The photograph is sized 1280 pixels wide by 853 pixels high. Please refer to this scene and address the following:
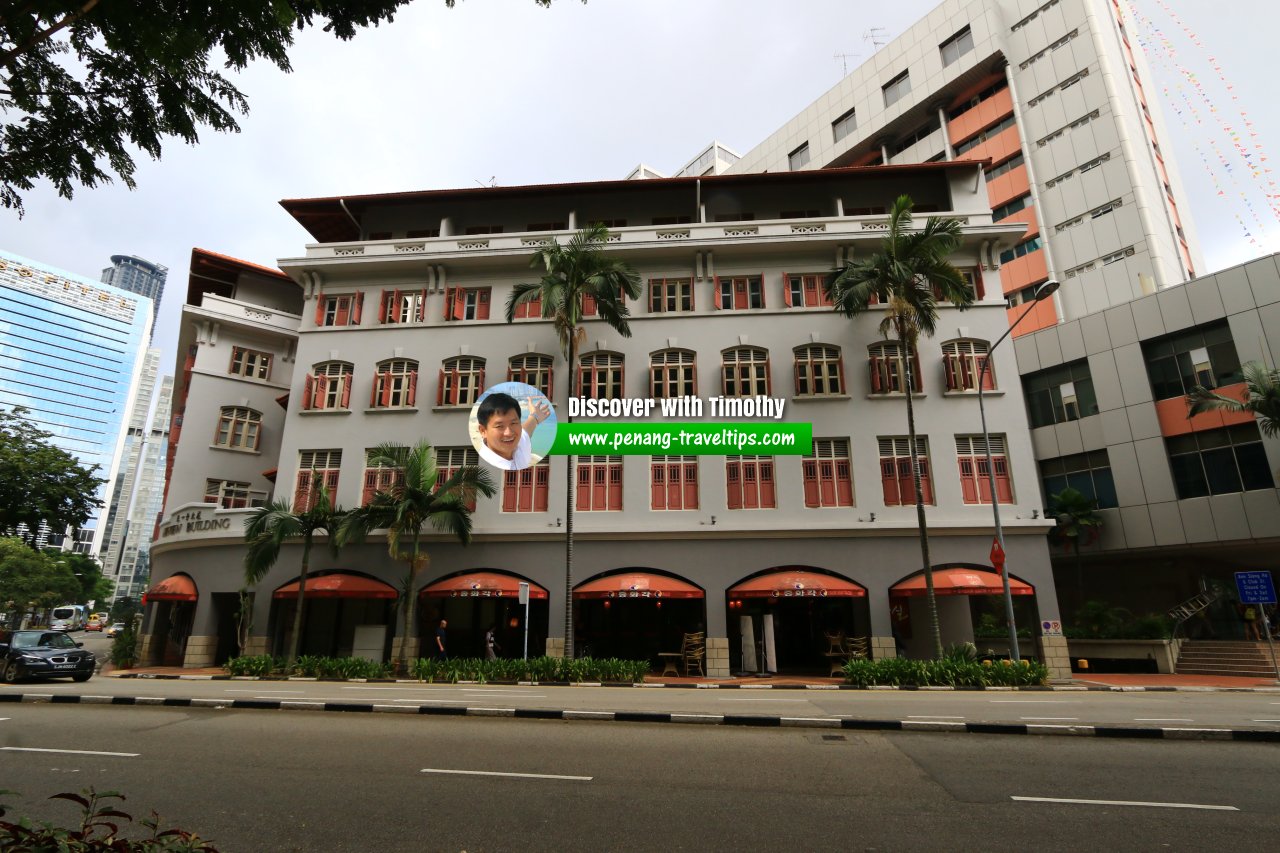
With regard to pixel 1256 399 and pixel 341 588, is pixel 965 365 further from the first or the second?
pixel 341 588

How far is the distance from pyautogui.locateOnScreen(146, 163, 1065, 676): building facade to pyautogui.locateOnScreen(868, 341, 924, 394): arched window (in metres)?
0.15

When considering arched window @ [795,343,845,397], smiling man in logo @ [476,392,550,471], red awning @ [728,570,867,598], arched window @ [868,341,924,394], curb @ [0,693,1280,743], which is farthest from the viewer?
smiling man in logo @ [476,392,550,471]

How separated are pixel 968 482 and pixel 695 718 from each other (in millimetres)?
16427

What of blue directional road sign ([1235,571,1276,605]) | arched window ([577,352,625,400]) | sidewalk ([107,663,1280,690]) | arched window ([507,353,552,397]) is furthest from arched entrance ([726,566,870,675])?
blue directional road sign ([1235,571,1276,605])

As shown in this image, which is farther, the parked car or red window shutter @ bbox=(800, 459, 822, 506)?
red window shutter @ bbox=(800, 459, 822, 506)

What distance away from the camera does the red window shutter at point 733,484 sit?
78.8ft

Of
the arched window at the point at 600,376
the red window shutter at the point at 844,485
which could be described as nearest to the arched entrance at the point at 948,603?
the red window shutter at the point at 844,485

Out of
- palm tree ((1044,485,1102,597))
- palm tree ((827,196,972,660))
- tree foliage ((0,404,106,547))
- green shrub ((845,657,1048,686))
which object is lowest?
green shrub ((845,657,1048,686))

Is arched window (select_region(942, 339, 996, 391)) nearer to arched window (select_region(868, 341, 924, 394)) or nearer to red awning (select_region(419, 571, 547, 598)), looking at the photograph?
arched window (select_region(868, 341, 924, 394))

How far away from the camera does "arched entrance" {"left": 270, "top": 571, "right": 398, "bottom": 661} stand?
76.0ft

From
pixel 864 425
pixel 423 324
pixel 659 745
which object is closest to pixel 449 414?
pixel 423 324

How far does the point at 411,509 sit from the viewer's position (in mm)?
21562

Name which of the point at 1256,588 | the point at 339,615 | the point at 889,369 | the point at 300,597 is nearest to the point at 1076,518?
the point at 1256,588

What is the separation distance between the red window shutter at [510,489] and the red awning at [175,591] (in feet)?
39.8
